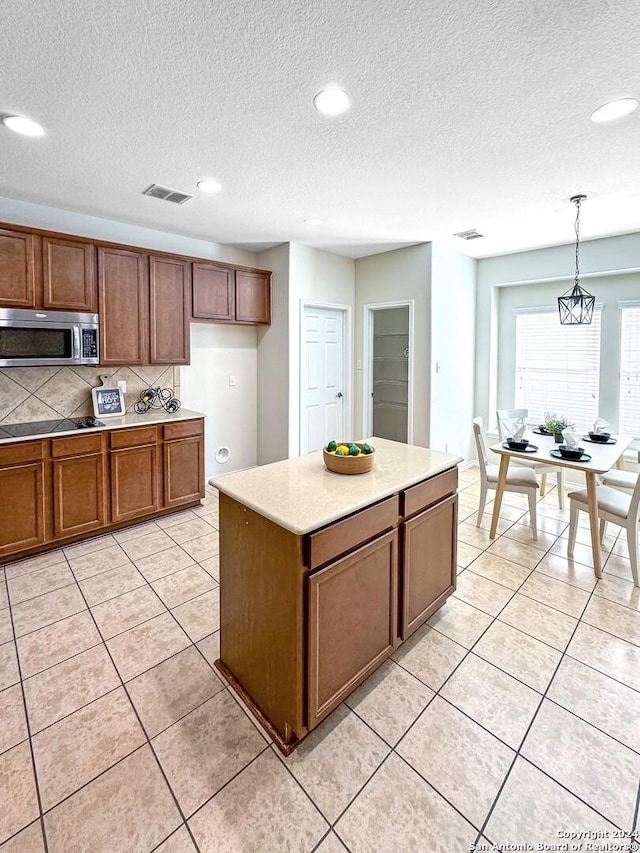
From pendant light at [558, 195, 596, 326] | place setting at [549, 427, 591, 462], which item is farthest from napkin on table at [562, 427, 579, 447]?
pendant light at [558, 195, 596, 326]

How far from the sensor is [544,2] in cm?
142

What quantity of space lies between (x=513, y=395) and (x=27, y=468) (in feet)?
17.4

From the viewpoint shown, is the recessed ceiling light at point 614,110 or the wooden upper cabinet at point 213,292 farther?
the wooden upper cabinet at point 213,292

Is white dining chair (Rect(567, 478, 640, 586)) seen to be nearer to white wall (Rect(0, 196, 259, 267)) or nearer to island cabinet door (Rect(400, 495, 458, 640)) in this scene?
island cabinet door (Rect(400, 495, 458, 640))

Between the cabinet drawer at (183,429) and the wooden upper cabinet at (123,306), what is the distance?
66 cm

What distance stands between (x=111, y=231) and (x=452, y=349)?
3845mm

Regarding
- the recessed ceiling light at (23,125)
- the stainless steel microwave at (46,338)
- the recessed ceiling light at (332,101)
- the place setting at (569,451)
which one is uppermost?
the recessed ceiling light at (23,125)

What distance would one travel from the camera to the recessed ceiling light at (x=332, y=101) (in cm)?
188

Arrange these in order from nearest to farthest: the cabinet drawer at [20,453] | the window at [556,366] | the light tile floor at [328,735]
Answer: the light tile floor at [328,735] < the cabinet drawer at [20,453] < the window at [556,366]

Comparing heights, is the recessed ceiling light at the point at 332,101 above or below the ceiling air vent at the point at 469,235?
below

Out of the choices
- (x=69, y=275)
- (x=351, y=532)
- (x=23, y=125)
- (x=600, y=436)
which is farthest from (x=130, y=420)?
(x=600, y=436)

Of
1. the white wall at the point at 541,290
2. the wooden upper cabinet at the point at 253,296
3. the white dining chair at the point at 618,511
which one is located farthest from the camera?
the wooden upper cabinet at the point at 253,296

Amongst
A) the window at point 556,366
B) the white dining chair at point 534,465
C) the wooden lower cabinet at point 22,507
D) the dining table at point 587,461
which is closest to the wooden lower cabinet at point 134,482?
the wooden lower cabinet at point 22,507

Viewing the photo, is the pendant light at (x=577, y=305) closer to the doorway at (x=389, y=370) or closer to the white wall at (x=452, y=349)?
the white wall at (x=452, y=349)
